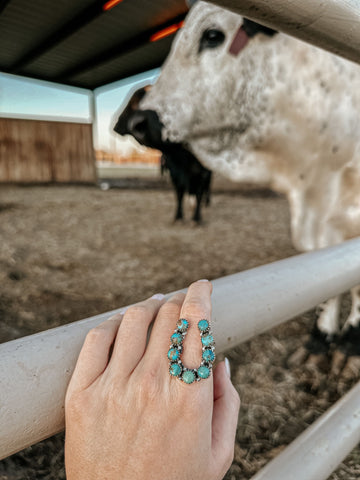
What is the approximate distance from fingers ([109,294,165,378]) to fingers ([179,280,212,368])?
0.04 metres

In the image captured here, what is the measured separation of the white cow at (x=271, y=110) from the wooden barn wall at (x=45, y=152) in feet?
21.1

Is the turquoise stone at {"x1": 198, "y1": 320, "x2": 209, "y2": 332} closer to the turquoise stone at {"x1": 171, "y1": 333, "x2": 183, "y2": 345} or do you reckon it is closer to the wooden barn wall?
the turquoise stone at {"x1": 171, "y1": 333, "x2": 183, "y2": 345}

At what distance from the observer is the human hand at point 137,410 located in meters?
0.27

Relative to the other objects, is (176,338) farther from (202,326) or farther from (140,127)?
(140,127)

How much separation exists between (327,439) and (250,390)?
633mm

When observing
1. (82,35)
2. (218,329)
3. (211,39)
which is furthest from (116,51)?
(218,329)

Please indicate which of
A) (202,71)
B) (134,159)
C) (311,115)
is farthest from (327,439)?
(134,159)

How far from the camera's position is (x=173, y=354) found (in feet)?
0.93

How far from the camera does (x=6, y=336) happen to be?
142 centimetres

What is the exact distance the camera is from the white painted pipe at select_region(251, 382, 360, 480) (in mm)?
481

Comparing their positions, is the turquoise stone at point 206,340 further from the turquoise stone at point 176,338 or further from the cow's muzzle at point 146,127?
the cow's muzzle at point 146,127

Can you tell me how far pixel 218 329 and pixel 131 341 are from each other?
0.10 meters

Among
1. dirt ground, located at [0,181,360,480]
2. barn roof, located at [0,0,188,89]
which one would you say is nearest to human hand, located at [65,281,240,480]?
dirt ground, located at [0,181,360,480]

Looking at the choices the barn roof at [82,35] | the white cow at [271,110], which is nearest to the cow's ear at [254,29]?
the white cow at [271,110]
